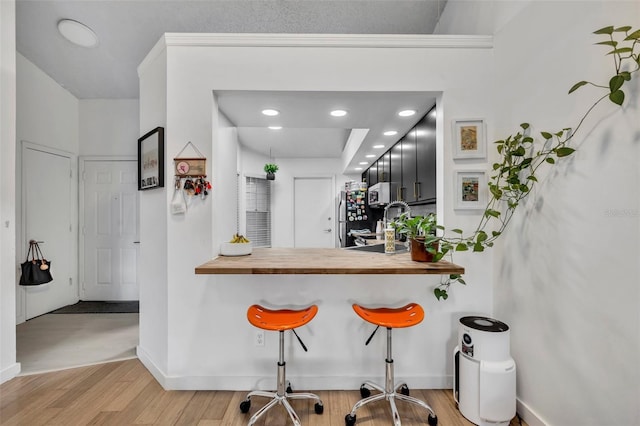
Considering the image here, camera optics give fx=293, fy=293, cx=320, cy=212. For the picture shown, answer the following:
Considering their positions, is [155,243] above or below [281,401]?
above

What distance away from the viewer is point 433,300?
2084 mm

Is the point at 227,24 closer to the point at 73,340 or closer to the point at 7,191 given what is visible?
the point at 7,191

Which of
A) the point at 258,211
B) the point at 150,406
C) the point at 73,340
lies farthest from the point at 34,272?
the point at 258,211

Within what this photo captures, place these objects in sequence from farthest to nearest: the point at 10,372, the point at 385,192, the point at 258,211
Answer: the point at 258,211, the point at 385,192, the point at 10,372

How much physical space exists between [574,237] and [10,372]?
384 centimetres

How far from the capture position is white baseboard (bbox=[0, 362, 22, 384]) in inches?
86.0

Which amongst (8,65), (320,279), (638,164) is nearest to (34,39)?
(8,65)

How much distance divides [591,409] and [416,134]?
2.17 metres

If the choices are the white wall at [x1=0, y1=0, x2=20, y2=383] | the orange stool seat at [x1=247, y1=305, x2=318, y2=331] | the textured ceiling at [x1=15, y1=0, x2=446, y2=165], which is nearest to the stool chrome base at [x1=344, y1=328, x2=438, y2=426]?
the orange stool seat at [x1=247, y1=305, x2=318, y2=331]

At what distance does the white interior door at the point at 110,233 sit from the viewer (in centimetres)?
405

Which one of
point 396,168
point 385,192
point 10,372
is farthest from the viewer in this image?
point 385,192

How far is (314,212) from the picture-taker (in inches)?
249

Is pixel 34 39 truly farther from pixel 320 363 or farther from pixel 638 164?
pixel 638 164

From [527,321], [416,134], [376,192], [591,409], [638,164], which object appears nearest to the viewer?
[638,164]
